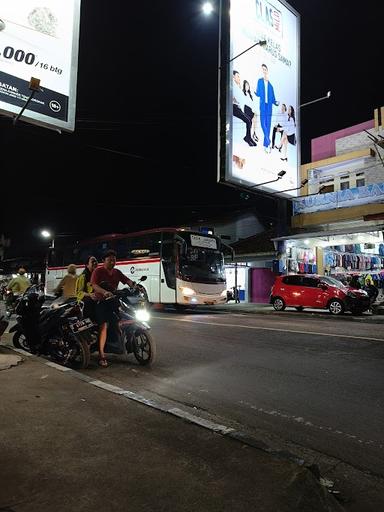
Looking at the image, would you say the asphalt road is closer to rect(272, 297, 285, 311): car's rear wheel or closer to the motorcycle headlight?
the motorcycle headlight

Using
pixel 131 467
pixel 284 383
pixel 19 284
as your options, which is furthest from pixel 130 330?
pixel 19 284

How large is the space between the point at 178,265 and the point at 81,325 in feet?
38.3

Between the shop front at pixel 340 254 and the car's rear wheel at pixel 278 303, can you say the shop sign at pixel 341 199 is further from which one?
the car's rear wheel at pixel 278 303

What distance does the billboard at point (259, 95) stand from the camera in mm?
19734

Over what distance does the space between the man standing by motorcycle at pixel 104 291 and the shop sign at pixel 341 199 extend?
18626 millimetres

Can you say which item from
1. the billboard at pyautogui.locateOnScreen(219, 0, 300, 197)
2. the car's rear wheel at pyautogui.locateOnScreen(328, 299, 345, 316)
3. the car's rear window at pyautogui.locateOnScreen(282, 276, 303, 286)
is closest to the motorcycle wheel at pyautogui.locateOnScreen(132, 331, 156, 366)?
the car's rear wheel at pyautogui.locateOnScreen(328, 299, 345, 316)

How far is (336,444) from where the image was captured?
14.3 ft

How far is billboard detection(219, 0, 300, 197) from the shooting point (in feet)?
Answer: 64.7

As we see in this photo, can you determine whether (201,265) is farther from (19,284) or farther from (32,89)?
(32,89)

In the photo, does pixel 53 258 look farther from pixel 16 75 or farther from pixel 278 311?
pixel 16 75

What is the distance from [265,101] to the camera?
2173 centimetres

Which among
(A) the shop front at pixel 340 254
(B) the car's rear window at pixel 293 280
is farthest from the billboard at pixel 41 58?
(A) the shop front at pixel 340 254

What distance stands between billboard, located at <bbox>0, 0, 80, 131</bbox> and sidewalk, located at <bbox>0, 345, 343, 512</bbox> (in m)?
5.57

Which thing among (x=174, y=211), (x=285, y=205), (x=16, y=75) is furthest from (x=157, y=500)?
(x=174, y=211)
